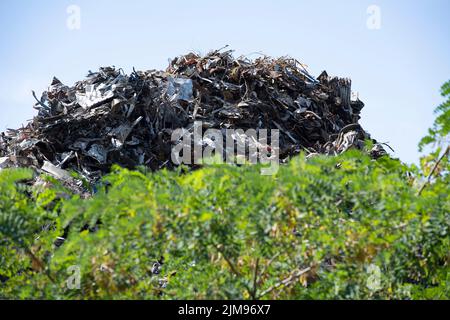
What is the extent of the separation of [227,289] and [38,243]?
1.67 meters

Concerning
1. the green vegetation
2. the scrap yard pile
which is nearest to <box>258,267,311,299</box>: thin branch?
the green vegetation

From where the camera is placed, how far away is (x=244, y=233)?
4.78m

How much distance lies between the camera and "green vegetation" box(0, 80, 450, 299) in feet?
15.5

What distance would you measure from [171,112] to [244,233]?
620 cm

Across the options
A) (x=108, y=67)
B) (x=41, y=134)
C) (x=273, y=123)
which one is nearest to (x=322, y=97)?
(x=273, y=123)

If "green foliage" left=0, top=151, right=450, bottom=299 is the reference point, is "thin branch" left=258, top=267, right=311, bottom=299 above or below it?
below

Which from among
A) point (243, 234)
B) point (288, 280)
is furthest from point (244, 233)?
point (288, 280)

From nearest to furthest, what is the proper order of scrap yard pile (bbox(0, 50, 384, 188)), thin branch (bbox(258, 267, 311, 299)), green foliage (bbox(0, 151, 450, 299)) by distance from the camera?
green foliage (bbox(0, 151, 450, 299)) → thin branch (bbox(258, 267, 311, 299)) → scrap yard pile (bbox(0, 50, 384, 188))

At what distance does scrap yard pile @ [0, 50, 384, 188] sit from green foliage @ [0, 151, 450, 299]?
14.4 ft

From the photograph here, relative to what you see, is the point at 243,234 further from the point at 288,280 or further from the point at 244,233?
the point at 288,280

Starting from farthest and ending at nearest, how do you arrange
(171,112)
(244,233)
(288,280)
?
1. (171,112)
2. (288,280)
3. (244,233)

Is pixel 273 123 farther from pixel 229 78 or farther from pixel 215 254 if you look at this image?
pixel 215 254

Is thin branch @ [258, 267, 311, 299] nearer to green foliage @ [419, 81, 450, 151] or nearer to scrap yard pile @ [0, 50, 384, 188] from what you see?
green foliage @ [419, 81, 450, 151]

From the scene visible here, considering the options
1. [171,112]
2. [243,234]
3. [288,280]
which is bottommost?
[288,280]
